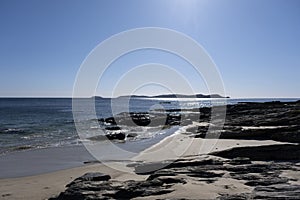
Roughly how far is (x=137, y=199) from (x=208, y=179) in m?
2.41

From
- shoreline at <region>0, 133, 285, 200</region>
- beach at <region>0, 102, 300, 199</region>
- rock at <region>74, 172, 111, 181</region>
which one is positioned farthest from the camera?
shoreline at <region>0, 133, 285, 200</region>

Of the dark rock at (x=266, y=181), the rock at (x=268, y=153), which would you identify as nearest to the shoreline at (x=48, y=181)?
the dark rock at (x=266, y=181)

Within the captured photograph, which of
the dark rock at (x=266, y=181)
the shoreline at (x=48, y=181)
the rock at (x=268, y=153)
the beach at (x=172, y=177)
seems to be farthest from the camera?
the rock at (x=268, y=153)

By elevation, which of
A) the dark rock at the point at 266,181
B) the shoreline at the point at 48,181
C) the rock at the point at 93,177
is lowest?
the shoreline at the point at 48,181

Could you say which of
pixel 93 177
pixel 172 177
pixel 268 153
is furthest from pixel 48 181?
pixel 268 153

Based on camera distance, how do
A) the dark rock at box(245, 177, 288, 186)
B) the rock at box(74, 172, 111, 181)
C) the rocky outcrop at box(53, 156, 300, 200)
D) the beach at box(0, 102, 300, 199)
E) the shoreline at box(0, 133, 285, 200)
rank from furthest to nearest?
the shoreline at box(0, 133, 285, 200)
the rock at box(74, 172, 111, 181)
the dark rock at box(245, 177, 288, 186)
the beach at box(0, 102, 300, 199)
the rocky outcrop at box(53, 156, 300, 200)

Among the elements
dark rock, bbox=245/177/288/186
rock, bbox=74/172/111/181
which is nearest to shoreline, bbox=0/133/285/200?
rock, bbox=74/172/111/181

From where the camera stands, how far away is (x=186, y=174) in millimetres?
9211

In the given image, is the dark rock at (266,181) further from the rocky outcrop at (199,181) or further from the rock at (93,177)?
the rock at (93,177)

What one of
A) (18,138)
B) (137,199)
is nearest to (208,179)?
(137,199)

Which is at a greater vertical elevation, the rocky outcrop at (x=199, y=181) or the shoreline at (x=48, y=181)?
the rocky outcrop at (x=199, y=181)

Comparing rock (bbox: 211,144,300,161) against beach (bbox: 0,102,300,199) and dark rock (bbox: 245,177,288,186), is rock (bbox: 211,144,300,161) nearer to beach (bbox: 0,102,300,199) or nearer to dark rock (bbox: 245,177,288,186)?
beach (bbox: 0,102,300,199)

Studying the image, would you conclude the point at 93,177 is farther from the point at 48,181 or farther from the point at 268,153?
the point at 268,153

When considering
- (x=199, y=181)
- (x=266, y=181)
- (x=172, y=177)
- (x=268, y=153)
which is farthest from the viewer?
(x=268, y=153)
